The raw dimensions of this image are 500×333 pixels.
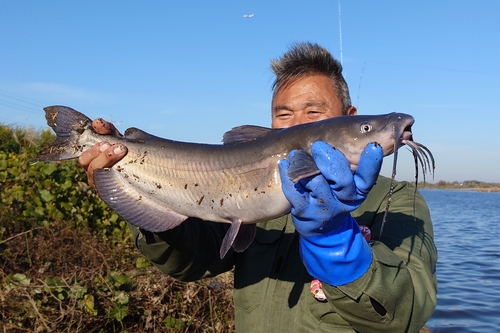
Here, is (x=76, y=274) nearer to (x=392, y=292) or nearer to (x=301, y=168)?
(x=301, y=168)

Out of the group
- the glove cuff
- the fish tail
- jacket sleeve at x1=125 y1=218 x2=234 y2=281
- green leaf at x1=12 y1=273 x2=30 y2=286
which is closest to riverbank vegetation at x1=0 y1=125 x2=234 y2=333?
green leaf at x1=12 y1=273 x2=30 y2=286

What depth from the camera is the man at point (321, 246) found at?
215cm

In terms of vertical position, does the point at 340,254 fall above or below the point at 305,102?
below

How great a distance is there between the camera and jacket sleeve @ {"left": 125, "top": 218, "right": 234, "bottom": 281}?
281cm

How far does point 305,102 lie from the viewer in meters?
3.32

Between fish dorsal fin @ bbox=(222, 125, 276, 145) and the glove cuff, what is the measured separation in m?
0.69

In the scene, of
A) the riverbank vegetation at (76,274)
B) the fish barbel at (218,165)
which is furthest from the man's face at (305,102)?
the riverbank vegetation at (76,274)

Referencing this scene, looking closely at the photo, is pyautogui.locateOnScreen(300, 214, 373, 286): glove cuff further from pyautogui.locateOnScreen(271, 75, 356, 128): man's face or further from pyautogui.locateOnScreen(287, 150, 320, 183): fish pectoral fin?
pyautogui.locateOnScreen(271, 75, 356, 128): man's face

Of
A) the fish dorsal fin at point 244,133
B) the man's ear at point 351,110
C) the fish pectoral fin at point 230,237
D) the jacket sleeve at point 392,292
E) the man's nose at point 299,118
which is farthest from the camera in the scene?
the man's ear at point 351,110

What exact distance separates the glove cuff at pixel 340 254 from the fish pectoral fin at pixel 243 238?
0.41 m

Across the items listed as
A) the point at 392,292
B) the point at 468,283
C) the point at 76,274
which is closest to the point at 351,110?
the point at 392,292

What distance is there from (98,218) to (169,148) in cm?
401

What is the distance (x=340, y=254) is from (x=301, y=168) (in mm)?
410

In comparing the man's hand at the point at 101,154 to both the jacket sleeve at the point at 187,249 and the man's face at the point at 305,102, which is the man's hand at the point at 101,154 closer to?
the jacket sleeve at the point at 187,249
